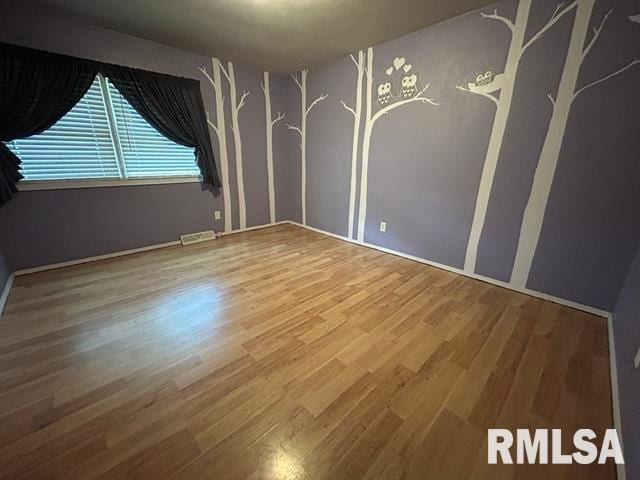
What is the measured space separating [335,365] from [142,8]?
3.14 meters

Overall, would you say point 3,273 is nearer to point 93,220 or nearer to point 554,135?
point 93,220

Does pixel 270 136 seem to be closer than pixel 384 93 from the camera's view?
No

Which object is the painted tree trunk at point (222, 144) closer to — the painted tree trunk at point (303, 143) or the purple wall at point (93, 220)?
the purple wall at point (93, 220)

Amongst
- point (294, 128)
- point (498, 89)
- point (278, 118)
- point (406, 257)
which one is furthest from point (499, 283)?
point (278, 118)

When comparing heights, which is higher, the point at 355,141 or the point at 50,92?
the point at 50,92

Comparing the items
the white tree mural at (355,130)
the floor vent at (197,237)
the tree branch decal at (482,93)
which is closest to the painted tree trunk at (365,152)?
the white tree mural at (355,130)

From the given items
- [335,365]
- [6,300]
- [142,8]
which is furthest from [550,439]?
[142,8]

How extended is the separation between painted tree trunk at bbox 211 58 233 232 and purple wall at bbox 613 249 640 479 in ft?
13.0

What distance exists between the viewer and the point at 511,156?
216 cm

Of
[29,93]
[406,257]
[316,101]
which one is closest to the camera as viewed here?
[29,93]

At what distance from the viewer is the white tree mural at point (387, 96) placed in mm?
2594

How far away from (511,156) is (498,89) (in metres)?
0.57

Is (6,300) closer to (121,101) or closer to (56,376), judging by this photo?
(56,376)

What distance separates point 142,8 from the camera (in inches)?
82.4
